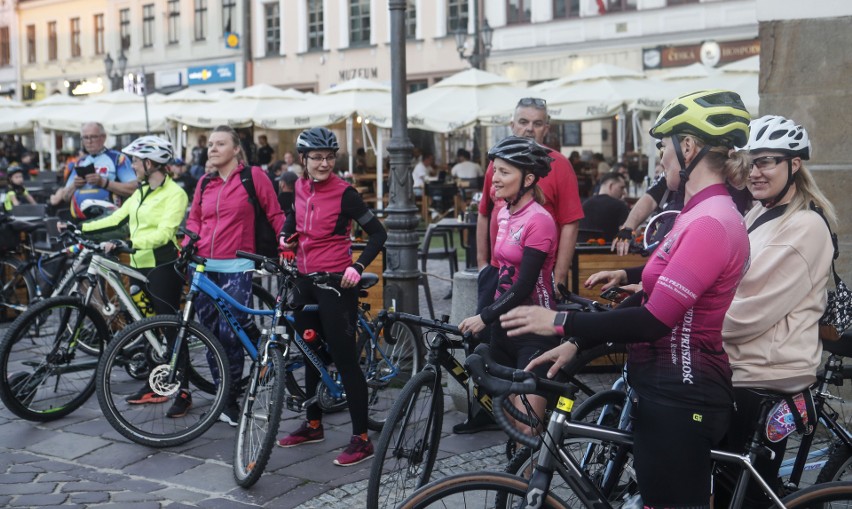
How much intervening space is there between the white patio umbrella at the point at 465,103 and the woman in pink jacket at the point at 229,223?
1194cm

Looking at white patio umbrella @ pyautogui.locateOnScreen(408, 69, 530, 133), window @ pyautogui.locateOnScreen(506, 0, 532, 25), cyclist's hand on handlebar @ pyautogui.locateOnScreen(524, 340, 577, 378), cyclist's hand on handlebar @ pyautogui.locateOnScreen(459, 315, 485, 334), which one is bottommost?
cyclist's hand on handlebar @ pyautogui.locateOnScreen(459, 315, 485, 334)

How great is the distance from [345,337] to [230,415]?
1.19 m

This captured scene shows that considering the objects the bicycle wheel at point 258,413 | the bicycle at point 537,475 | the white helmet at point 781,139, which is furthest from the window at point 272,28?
the bicycle at point 537,475

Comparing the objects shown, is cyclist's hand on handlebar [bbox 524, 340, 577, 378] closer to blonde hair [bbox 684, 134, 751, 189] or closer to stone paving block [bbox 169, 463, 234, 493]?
blonde hair [bbox 684, 134, 751, 189]

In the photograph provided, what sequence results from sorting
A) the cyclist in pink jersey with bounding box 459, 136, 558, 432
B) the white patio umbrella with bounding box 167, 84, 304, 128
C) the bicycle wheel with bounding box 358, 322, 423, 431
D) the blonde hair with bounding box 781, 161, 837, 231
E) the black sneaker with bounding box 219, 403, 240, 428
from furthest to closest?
1. the white patio umbrella with bounding box 167, 84, 304, 128
2. the black sneaker with bounding box 219, 403, 240, 428
3. the bicycle wheel with bounding box 358, 322, 423, 431
4. the cyclist in pink jersey with bounding box 459, 136, 558, 432
5. the blonde hair with bounding box 781, 161, 837, 231

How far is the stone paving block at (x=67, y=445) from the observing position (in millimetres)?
5969

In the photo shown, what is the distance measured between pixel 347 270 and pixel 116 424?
5.40 feet

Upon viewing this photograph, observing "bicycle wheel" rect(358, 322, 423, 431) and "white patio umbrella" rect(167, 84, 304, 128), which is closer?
"bicycle wheel" rect(358, 322, 423, 431)

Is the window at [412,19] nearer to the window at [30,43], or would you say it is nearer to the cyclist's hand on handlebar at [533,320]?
the window at [30,43]

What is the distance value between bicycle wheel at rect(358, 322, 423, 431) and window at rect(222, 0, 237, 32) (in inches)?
1384

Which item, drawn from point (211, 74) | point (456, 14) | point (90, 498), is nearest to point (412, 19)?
point (456, 14)

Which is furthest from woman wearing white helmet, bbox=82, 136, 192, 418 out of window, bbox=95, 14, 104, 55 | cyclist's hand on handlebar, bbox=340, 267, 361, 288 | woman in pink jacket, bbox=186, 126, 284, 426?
window, bbox=95, 14, 104, 55

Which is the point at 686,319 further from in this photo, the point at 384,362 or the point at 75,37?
the point at 75,37

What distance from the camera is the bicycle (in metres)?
2.90
